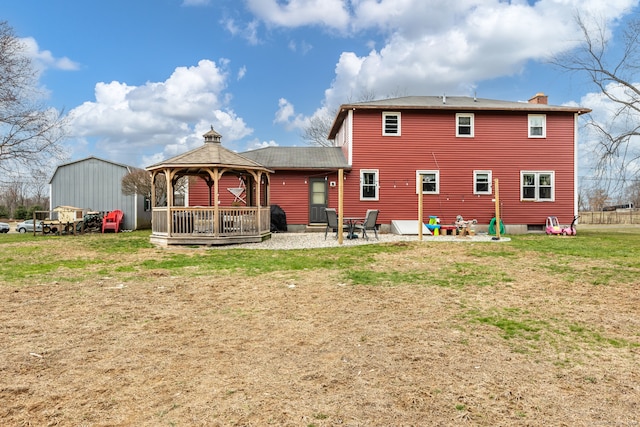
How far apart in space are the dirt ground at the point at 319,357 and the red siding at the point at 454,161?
12109 millimetres

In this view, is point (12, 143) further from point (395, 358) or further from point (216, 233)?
point (395, 358)

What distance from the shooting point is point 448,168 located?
18.2 meters

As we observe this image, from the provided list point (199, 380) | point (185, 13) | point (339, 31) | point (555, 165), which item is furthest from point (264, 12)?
point (199, 380)

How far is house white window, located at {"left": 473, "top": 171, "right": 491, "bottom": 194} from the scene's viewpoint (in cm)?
1822

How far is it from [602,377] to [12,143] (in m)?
24.7

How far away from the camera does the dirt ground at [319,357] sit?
2572 millimetres

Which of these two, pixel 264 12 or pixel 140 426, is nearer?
pixel 140 426

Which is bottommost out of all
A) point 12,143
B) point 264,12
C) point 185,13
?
point 12,143

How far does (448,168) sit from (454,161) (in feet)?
1.37

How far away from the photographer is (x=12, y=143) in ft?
65.9

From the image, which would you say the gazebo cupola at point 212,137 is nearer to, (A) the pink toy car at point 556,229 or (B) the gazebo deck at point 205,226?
(B) the gazebo deck at point 205,226

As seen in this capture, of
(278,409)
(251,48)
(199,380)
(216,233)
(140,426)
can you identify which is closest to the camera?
(140,426)

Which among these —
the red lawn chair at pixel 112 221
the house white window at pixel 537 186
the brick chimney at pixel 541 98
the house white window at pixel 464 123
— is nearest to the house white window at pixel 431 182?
the house white window at pixel 464 123

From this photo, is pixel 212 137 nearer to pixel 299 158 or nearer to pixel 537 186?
pixel 299 158
